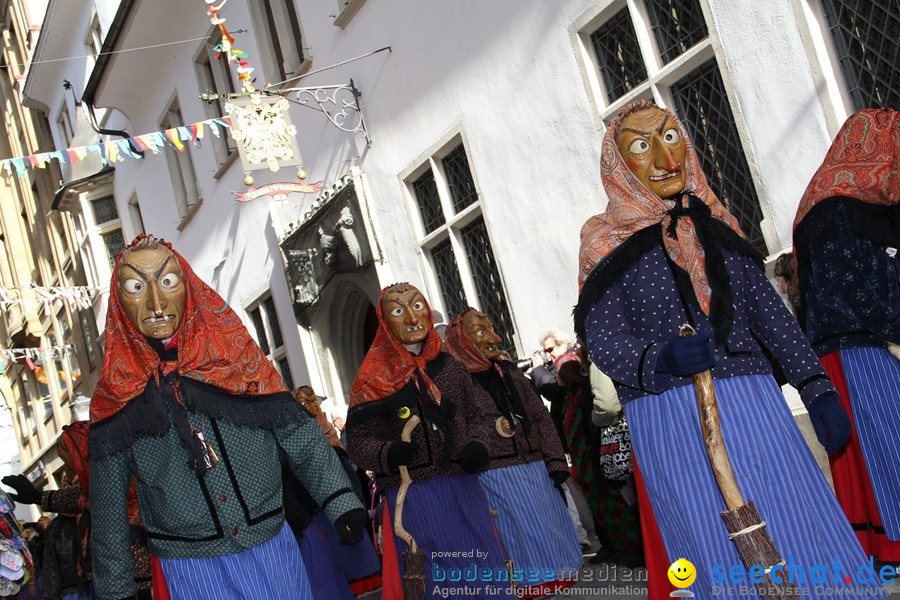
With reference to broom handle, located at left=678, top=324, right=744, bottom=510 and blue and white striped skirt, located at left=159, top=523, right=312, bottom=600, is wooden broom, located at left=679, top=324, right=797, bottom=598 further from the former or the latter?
blue and white striped skirt, located at left=159, top=523, right=312, bottom=600

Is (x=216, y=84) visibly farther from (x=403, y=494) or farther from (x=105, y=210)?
(x=403, y=494)

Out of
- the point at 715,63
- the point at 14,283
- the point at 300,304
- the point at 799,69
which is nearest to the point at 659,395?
the point at 799,69

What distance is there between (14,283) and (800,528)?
35599 millimetres

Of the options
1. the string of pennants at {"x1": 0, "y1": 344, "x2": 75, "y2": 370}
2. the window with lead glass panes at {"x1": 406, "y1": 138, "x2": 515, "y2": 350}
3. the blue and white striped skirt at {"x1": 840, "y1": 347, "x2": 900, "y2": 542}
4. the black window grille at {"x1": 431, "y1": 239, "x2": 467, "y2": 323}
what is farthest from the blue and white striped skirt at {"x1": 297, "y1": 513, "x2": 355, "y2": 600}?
the string of pennants at {"x1": 0, "y1": 344, "x2": 75, "y2": 370}

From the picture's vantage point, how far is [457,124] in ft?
38.3

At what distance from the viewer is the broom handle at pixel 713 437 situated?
3.27 meters

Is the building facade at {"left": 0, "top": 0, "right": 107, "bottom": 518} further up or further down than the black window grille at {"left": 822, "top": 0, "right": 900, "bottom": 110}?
further up

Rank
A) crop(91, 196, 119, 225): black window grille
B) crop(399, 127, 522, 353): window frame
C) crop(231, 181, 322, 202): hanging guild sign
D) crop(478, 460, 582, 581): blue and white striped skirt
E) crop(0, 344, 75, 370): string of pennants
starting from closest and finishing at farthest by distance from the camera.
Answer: crop(478, 460, 582, 581): blue and white striped skirt → crop(399, 127, 522, 353): window frame → crop(231, 181, 322, 202): hanging guild sign → crop(0, 344, 75, 370): string of pennants → crop(91, 196, 119, 225): black window grille

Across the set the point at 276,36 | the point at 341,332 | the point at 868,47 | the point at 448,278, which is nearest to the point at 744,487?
the point at 868,47

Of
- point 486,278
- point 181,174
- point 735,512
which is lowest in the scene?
point 735,512

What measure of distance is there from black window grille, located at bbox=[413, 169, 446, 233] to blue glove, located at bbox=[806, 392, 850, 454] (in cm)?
906

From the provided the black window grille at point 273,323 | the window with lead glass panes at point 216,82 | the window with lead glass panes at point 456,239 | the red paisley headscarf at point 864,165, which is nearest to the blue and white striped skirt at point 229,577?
the red paisley headscarf at point 864,165

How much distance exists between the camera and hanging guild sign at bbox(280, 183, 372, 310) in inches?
546

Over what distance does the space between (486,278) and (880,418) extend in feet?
24.7
